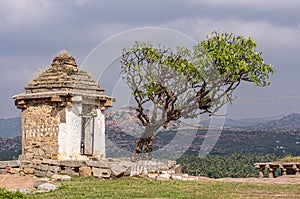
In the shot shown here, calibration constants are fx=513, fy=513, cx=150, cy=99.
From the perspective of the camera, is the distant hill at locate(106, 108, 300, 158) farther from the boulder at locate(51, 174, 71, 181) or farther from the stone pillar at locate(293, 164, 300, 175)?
the boulder at locate(51, 174, 71, 181)

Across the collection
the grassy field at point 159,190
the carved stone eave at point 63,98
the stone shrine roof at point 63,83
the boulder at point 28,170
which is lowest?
the grassy field at point 159,190

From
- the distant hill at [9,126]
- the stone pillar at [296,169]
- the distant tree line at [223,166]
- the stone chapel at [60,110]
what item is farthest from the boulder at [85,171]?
the distant hill at [9,126]

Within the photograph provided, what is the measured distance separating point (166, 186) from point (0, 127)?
565 ft

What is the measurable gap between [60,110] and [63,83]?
1121 millimetres

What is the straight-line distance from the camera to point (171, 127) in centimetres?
2503

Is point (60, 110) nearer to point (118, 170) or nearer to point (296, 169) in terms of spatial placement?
point (118, 170)

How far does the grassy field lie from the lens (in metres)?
13.7

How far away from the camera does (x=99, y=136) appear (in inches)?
888

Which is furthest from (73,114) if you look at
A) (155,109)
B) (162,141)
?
(162,141)

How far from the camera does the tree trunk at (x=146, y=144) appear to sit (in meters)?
23.2

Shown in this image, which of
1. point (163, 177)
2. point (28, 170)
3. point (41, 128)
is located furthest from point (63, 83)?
point (163, 177)

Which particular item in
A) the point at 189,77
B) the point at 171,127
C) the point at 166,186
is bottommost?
the point at 166,186

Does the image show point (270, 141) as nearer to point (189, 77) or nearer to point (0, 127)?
point (189, 77)

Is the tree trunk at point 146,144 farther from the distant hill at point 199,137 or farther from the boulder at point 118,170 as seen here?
the boulder at point 118,170
